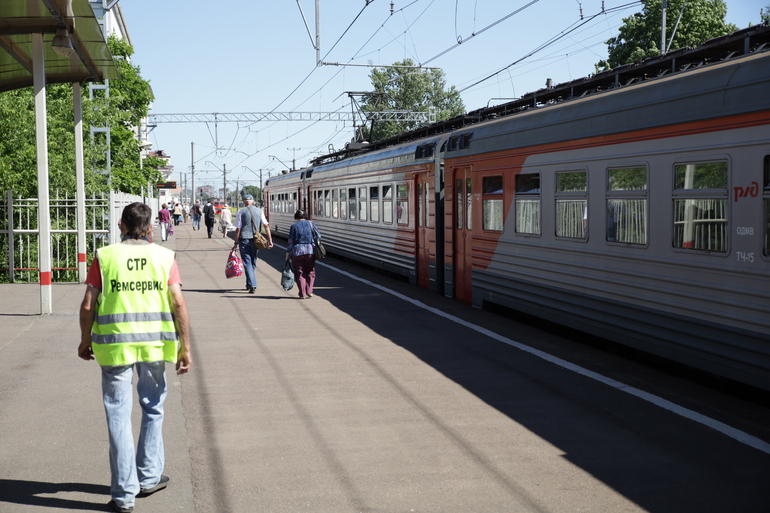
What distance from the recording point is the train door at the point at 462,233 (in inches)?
522

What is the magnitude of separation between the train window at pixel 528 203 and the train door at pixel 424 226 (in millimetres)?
3648

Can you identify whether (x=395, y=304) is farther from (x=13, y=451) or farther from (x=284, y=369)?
(x=13, y=451)

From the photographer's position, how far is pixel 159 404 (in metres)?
5.01

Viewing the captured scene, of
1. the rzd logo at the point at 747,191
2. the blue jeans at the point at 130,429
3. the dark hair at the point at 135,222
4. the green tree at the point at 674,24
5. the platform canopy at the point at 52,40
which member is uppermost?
the green tree at the point at 674,24

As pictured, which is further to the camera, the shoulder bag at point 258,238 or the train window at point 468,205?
the shoulder bag at point 258,238

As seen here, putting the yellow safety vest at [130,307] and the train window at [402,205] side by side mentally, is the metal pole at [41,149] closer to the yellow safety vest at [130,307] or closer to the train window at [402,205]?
the train window at [402,205]

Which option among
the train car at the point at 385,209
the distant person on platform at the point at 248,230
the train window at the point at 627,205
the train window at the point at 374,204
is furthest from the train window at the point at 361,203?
the train window at the point at 627,205

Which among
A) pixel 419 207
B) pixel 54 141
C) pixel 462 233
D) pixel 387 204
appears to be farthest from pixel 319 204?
pixel 462 233

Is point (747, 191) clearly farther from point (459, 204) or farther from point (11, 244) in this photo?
point (11, 244)

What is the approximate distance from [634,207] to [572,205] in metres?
1.36

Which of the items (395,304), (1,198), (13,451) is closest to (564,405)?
(13,451)

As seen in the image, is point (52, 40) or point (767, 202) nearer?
point (767, 202)

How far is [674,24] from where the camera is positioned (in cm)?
4500

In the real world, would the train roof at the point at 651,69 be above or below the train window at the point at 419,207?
above
